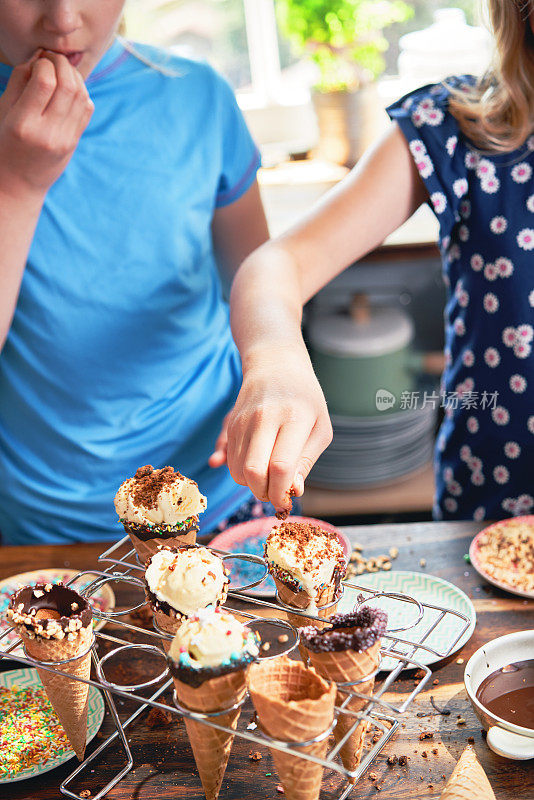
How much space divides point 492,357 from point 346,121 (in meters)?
1.90

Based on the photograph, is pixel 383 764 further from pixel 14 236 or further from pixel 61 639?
pixel 14 236

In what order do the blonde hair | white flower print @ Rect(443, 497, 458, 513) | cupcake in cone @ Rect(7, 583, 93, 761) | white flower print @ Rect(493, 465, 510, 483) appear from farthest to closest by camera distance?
1. white flower print @ Rect(443, 497, 458, 513)
2. white flower print @ Rect(493, 465, 510, 483)
3. the blonde hair
4. cupcake in cone @ Rect(7, 583, 93, 761)

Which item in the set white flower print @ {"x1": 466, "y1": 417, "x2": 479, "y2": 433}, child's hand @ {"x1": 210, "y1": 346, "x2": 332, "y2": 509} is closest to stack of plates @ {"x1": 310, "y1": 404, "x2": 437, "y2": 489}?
white flower print @ {"x1": 466, "y1": 417, "x2": 479, "y2": 433}

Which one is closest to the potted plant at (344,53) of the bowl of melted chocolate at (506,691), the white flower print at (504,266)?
the white flower print at (504,266)

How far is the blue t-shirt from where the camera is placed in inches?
65.4

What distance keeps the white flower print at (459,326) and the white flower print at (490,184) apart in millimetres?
283

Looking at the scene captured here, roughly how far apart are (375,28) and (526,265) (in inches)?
81.3

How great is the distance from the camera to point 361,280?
3.66 meters

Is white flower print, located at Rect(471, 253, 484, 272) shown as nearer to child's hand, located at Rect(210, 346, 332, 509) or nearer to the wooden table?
child's hand, located at Rect(210, 346, 332, 509)

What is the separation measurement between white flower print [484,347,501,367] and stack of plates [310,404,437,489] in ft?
3.98

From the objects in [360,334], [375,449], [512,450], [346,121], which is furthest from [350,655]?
[346,121]

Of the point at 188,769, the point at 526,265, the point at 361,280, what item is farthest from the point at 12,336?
the point at 361,280

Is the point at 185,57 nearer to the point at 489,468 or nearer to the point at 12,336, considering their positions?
the point at 12,336

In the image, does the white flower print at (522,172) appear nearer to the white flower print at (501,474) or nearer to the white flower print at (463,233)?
the white flower print at (463,233)
